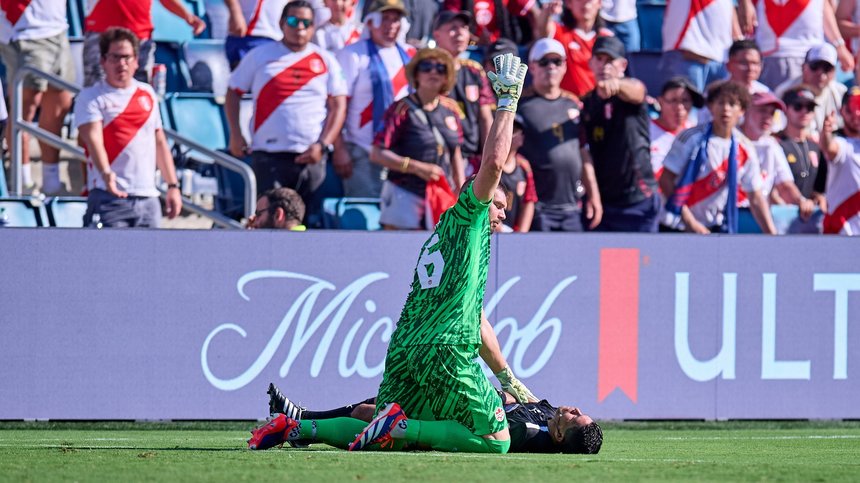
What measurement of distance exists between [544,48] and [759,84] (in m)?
2.87

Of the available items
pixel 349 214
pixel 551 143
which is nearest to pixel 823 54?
pixel 551 143

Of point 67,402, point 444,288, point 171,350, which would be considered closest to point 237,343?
point 171,350

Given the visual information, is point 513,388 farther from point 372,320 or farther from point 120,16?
point 120,16

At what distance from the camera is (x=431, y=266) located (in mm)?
7562

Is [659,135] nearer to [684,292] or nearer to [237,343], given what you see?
[684,292]

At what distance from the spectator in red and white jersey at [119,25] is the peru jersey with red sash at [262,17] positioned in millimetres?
866

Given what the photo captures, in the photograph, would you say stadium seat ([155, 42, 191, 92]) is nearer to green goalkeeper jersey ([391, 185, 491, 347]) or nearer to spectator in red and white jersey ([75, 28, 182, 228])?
spectator in red and white jersey ([75, 28, 182, 228])

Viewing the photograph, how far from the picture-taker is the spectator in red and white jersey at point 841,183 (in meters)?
12.8

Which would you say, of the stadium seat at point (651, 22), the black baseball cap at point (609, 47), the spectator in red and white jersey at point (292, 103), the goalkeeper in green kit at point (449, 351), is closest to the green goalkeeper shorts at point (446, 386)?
the goalkeeper in green kit at point (449, 351)

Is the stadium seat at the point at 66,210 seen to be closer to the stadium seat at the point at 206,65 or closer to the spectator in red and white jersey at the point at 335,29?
the stadium seat at the point at 206,65

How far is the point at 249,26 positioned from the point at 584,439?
21.6 feet

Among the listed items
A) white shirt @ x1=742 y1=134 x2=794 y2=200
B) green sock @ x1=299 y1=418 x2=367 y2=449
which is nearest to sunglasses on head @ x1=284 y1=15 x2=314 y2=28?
white shirt @ x1=742 y1=134 x2=794 y2=200

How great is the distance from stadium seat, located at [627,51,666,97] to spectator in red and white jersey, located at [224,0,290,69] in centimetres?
362

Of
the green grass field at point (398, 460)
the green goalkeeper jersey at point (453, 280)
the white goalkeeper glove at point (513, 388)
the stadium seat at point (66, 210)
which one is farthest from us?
the stadium seat at point (66, 210)
